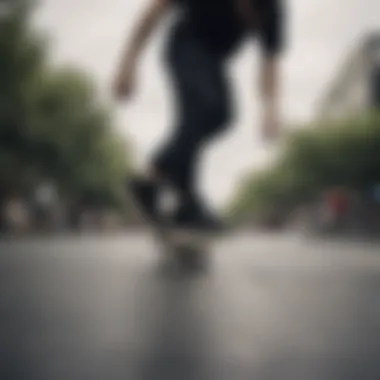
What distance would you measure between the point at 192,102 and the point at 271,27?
13cm

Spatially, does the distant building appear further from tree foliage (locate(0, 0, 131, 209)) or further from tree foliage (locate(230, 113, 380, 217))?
tree foliage (locate(0, 0, 131, 209))

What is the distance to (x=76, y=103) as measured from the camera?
49.9 inches

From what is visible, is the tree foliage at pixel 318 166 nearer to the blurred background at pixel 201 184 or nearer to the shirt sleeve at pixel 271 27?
the blurred background at pixel 201 184

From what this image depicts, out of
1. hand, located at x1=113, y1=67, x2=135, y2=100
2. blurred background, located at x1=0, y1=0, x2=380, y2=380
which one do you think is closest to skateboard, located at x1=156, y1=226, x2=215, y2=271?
blurred background, located at x1=0, y1=0, x2=380, y2=380

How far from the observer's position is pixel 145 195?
126 centimetres

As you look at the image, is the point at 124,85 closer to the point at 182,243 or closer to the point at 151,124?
the point at 151,124

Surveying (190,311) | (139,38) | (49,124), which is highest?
(139,38)

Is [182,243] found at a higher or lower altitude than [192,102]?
lower

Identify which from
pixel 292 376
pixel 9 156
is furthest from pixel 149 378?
pixel 9 156

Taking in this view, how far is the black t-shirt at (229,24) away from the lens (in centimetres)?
121

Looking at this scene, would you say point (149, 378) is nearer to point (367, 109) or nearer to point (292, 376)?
point (292, 376)

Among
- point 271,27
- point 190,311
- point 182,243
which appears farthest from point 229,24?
point 190,311

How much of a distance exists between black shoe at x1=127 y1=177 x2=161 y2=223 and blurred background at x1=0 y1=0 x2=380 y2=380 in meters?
0.01

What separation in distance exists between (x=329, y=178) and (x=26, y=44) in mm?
396
